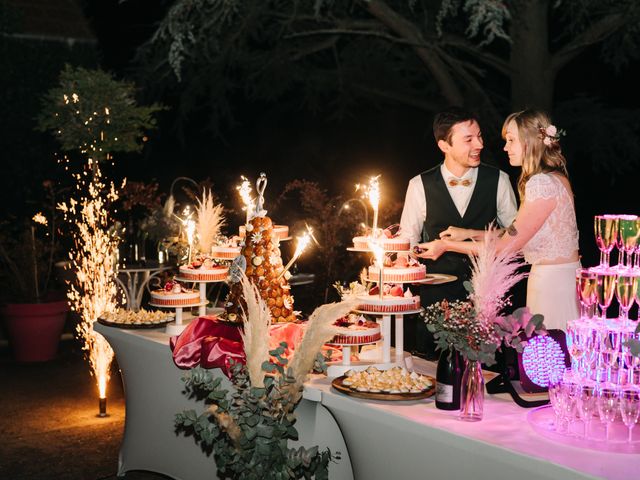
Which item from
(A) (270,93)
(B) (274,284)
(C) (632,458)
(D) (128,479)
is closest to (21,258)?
(A) (270,93)

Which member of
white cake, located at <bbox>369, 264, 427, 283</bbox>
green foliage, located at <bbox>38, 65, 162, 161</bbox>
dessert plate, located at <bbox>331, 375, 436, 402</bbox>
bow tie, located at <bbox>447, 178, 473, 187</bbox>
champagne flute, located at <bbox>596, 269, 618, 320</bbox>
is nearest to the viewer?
champagne flute, located at <bbox>596, 269, 618, 320</bbox>

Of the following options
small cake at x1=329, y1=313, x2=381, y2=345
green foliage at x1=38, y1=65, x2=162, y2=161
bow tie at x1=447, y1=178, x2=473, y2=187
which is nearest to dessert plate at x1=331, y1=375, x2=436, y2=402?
small cake at x1=329, y1=313, x2=381, y2=345

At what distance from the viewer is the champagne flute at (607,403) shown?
263cm

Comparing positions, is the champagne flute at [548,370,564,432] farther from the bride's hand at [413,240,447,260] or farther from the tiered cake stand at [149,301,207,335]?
the tiered cake stand at [149,301,207,335]

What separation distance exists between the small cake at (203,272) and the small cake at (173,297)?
81 millimetres

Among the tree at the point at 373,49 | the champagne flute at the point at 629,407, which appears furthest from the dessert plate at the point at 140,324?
the tree at the point at 373,49

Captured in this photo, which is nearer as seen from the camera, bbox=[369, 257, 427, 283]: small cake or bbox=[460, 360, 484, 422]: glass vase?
bbox=[460, 360, 484, 422]: glass vase

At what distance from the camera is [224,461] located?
349 cm

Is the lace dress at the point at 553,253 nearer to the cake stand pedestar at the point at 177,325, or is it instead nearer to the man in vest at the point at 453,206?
the man in vest at the point at 453,206

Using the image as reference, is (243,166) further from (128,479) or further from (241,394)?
(241,394)

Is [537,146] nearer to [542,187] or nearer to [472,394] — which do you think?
[542,187]

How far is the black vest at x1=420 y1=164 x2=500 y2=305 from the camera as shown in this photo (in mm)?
4762

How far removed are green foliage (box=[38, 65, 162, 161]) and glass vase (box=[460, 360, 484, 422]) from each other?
5.42m

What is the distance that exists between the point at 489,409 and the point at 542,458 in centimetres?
55
